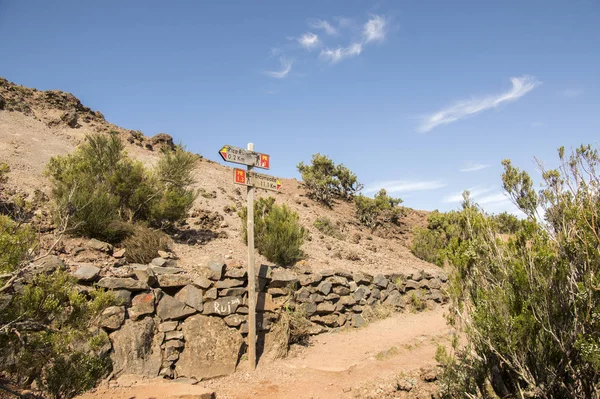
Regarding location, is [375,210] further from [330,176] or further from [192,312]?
[192,312]

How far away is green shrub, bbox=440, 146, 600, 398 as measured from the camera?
3.17 metres

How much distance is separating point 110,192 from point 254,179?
6.10 metres

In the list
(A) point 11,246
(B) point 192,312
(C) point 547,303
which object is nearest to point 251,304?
(B) point 192,312

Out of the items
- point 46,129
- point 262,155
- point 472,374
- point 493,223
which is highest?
point 46,129

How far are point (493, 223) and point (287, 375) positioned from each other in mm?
4431

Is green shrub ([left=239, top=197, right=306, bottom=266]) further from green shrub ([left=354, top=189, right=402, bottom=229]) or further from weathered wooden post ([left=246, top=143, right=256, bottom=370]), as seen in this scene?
green shrub ([left=354, top=189, right=402, bottom=229])

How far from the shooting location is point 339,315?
9164 mm

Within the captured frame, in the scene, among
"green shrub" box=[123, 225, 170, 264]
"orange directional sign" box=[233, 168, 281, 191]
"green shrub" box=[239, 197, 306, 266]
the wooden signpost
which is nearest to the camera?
the wooden signpost

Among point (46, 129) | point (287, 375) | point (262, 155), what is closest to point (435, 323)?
point (287, 375)

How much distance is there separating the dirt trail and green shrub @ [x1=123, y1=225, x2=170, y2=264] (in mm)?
3462

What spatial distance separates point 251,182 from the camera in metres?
7.00

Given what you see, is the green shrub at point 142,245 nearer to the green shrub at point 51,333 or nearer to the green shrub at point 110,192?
the green shrub at point 110,192

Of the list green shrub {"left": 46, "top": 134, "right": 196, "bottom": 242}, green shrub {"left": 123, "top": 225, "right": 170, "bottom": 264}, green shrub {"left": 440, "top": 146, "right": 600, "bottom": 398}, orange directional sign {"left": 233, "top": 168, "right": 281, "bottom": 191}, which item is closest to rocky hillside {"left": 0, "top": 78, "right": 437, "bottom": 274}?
green shrub {"left": 123, "top": 225, "right": 170, "bottom": 264}

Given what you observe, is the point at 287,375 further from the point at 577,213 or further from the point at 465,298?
the point at 577,213
